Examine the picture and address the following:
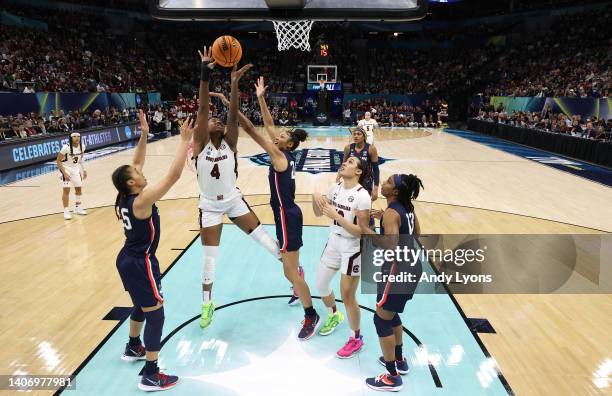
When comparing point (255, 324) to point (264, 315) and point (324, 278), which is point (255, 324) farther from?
point (324, 278)

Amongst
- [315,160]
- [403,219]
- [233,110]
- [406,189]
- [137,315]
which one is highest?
[233,110]

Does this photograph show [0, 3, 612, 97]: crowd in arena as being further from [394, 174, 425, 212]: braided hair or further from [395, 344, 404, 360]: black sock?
[395, 344, 404, 360]: black sock

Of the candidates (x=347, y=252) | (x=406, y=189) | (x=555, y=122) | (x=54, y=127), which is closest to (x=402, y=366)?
(x=347, y=252)

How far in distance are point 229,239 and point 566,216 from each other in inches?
265

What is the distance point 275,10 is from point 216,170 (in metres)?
3.50

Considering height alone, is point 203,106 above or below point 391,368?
above

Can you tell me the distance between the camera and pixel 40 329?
15.4 ft

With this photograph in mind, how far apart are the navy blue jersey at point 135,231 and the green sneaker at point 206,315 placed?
52.9 inches

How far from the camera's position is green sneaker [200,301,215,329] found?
467 cm

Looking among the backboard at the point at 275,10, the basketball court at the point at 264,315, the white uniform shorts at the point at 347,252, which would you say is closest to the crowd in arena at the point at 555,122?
the basketball court at the point at 264,315

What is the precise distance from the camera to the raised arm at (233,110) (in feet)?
14.0

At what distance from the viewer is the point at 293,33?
10.1m

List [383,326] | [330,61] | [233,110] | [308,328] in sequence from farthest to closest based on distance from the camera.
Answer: [330,61]
[308,328]
[233,110]
[383,326]

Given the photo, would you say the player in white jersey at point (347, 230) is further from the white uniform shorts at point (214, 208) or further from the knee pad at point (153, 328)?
the knee pad at point (153, 328)
